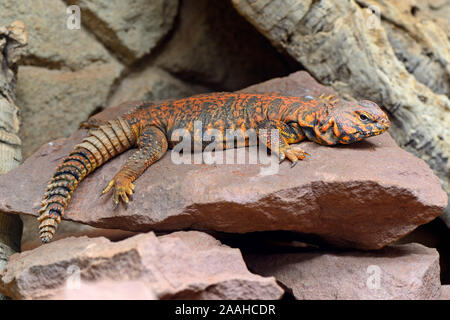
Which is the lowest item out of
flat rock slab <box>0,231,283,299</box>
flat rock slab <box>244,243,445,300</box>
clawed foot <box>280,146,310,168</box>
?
flat rock slab <box>244,243,445,300</box>

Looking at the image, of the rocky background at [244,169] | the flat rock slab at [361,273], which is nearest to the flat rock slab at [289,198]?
the rocky background at [244,169]

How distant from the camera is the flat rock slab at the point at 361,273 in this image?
128 inches

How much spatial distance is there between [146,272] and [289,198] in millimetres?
1046

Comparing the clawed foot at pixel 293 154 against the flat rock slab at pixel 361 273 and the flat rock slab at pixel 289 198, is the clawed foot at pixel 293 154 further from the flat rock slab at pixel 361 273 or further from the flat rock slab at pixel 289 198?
the flat rock slab at pixel 361 273

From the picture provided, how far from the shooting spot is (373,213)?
325 cm

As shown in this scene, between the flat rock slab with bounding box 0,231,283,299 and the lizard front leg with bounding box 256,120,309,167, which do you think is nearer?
the flat rock slab with bounding box 0,231,283,299

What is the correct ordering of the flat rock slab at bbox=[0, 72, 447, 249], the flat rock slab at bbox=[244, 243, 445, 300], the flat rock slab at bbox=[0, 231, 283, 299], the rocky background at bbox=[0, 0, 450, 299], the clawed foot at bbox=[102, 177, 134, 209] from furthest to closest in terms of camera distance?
the clawed foot at bbox=[102, 177, 134, 209] → the flat rock slab at bbox=[244, 243, 445, 300] → the flat rock slab at bbox=[0, 72, 447, 249] → the rocky background at bbox=[0, 0, 450, 299] → the flat rock slab at bbox=[0, 231, 283, 299]

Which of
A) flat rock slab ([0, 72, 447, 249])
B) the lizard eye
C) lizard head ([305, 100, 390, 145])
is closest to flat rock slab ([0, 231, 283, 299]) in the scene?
flat rock slab ([0, 72, 447, 249])

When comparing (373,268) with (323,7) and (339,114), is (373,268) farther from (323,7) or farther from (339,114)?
(323,7)

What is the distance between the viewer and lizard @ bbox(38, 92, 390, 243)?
354cm

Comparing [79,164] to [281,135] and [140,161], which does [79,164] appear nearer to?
[140,161]

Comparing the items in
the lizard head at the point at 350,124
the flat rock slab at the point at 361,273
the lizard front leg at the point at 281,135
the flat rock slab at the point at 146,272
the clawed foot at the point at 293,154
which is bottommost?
the flat rock slab at the point at 361,273

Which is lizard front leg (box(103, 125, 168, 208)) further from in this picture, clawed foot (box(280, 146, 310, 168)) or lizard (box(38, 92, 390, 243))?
clawed foot (box(280, 146, 310, 168))

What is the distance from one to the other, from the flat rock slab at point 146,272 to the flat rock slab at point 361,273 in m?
0.72
